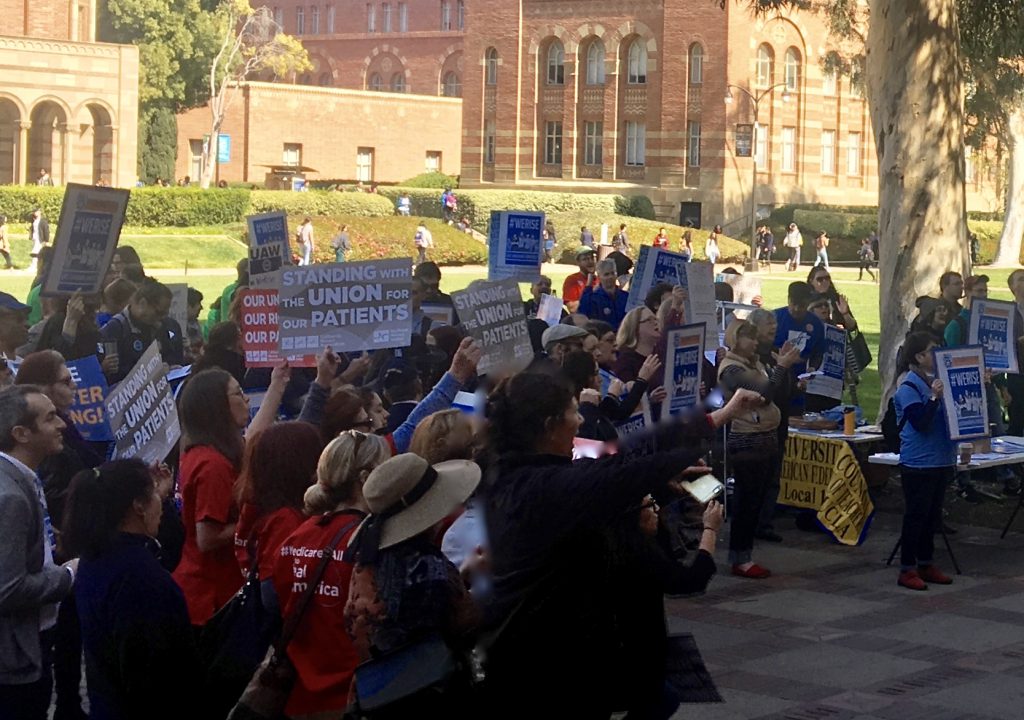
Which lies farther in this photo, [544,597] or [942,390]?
[942,390]

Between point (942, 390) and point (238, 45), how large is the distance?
6914 cm

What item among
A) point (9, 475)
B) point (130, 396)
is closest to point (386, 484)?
point (9, 475)

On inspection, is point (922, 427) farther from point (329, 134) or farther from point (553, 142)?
point (329, 134)

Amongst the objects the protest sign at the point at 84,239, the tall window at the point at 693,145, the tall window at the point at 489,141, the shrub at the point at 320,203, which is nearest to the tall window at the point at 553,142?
the tall window at the point at 489,141

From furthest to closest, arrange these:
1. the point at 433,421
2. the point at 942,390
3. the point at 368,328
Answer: the point at 942,390 → the point at 368,328 → the point at 433,421

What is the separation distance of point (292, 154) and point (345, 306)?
7240 cm

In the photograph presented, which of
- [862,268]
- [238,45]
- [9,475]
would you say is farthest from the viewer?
[238,45]

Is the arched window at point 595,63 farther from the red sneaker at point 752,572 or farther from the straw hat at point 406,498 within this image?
the straw hat at point 406,498

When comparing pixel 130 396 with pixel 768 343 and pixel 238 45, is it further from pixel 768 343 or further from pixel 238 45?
pixel 238 45

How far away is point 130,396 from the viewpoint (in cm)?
796

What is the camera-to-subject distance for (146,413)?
7930 millimetres

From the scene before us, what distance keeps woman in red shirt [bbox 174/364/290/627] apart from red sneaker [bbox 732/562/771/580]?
213 inches

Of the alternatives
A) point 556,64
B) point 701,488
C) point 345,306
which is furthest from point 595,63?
point 701,488

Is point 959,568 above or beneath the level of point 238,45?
beneath
